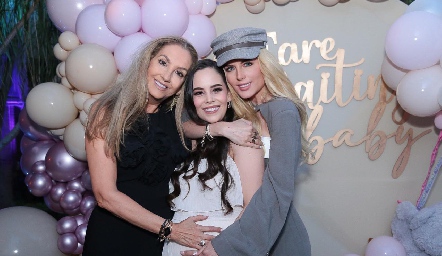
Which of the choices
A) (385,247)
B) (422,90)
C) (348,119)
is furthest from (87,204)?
(422,90)

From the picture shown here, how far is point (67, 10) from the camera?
3797 mm

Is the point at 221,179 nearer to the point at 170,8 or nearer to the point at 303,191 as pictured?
the point at 170,8

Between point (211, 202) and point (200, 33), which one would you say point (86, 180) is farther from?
point (211, 202)

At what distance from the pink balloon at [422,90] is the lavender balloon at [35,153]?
9.01ft

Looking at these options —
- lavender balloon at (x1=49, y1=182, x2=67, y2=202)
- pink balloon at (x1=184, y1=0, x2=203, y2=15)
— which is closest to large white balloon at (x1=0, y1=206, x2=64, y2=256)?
lavender balloon at (x1=49, y1=182, x2=67, y2=202)

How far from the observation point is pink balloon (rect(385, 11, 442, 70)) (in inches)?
135

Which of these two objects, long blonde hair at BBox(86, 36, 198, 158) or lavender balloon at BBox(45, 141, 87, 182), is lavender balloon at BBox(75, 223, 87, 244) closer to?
lavender balloon at BBox(45, 141, 87, 182)

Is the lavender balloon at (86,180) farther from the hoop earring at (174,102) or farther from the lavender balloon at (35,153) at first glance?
the hoop earring at (174,102)

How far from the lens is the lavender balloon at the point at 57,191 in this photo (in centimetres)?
417

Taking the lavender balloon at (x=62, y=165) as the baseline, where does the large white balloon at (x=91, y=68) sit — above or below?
above

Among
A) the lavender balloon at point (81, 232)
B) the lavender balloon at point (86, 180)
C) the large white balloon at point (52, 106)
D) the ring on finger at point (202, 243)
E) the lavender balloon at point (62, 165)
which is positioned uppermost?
the ring on finger at point (202, 243)

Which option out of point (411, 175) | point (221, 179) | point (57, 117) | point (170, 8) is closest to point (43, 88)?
point (57, 117)

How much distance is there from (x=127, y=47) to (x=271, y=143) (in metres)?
1.50

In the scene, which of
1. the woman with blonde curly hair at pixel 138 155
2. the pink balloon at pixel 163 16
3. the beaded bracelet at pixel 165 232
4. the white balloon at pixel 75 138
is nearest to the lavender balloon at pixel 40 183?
the white balloon at pixel 75 138
